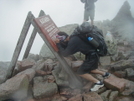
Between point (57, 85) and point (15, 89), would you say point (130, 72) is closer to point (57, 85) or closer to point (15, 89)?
point (57, 85)

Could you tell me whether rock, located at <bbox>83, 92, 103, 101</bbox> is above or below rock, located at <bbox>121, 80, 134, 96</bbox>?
above

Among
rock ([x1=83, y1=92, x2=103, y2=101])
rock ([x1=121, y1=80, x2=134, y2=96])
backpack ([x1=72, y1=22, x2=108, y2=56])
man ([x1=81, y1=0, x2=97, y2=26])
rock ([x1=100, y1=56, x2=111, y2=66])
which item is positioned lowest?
rock ([x1=121, y1=80, x2=134, y2=96])

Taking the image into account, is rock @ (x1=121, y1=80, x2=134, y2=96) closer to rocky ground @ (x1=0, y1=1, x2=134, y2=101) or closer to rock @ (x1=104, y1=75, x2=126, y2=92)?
rocky ground @ (x1=0, y1=1, x2=134, y2=101)

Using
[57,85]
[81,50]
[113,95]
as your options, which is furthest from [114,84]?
[57,85]

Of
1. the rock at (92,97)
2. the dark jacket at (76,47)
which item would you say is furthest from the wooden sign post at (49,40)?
the rock at (92,97)

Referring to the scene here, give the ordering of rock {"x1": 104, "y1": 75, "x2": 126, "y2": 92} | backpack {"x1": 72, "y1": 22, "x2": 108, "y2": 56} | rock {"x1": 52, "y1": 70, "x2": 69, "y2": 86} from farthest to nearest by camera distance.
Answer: rock {"x1": 52, "y1": 70, "x2": 69, "y2": 86} → rock {"x1": 104, "y1": 75, "x2": 126, "y2": 92} → backpack {"x1": 72, "y1": 22, "x2": 108, "y2": 56}

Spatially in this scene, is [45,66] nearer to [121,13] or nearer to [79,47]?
[79,47]

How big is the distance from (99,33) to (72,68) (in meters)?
1.69

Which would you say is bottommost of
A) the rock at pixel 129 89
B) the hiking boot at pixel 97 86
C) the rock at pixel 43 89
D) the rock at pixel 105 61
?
the rock at pixel 129 89

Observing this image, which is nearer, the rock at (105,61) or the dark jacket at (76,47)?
the dark jacket at (76,47)

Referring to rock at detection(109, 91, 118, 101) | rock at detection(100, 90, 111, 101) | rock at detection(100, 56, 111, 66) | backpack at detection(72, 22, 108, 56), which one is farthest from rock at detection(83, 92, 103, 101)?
rock at detection(100, 56, 111, 66)

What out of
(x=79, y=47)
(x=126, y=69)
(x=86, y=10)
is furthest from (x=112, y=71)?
(x=86, y=10)

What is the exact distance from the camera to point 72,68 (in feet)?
17.0

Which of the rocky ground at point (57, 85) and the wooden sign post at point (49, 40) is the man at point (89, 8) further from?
the wooden sign post at point (49, 40)
